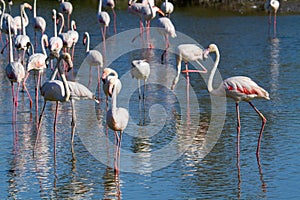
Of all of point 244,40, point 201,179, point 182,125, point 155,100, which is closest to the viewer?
point 201,179

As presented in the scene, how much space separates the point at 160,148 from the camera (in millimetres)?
9086

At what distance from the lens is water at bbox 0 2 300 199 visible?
7.45 meters

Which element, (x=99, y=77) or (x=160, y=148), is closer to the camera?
(x=160, y=148)

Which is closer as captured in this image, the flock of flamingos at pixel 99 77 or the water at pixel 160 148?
the water at pixel 160 148

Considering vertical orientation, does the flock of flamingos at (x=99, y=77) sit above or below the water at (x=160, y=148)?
above

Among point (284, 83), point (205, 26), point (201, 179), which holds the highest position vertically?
point (205, 26)

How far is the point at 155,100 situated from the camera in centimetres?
1187

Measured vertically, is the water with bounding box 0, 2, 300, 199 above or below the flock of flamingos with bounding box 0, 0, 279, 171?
below

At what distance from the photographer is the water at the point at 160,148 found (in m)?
7.45

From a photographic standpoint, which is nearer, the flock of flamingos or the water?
the water

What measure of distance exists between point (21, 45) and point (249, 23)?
31.3 feet

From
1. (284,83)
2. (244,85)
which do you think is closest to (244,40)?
(284,83)

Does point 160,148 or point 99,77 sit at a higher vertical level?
point 99,77

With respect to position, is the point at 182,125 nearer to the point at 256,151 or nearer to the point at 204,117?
the point at 204,117
